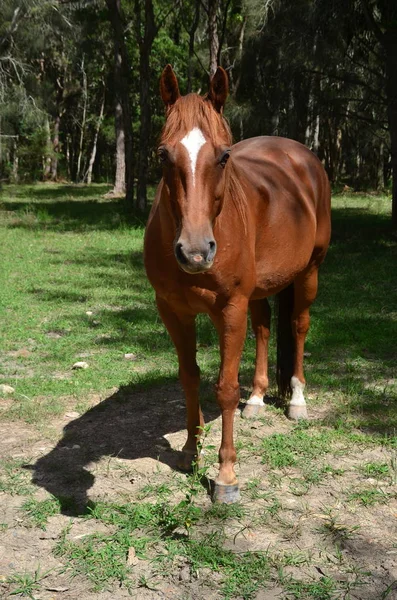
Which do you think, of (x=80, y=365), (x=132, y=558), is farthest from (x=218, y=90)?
(x=80, y=365)

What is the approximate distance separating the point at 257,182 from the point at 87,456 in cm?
206

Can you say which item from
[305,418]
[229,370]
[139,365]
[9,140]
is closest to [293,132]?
[139,365]

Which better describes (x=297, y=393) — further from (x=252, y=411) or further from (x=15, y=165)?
(x=15, y=165)

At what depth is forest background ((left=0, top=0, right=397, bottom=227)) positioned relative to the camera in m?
12.3

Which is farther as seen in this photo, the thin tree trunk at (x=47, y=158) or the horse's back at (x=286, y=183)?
the thin tree trunk at (x=47, y=158)

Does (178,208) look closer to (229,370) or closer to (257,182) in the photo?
(229,370)

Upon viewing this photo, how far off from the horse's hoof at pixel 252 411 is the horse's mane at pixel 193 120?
2.38 metres

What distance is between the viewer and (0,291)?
8805 mm

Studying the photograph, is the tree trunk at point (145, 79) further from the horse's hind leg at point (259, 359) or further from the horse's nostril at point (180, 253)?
the horse's nostril at point (180, 253)

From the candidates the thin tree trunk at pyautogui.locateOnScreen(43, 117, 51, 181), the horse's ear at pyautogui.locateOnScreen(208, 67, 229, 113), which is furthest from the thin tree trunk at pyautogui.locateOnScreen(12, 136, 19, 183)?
the horse's ear at pyautogui.locateOnScreen(208, 67, 229, 113)

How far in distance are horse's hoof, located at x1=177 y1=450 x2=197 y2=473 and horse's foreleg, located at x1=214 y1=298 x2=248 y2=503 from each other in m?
0.41

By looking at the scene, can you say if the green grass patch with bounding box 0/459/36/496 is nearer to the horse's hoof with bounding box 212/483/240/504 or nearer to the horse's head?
the horse's hoof with bounding box 212/483/240/504

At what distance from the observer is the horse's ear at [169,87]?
329 cm

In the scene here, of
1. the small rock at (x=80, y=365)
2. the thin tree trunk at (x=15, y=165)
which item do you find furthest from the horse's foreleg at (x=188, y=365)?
the thin tree trunk at (x=15, y=165)
